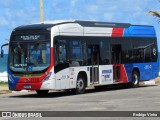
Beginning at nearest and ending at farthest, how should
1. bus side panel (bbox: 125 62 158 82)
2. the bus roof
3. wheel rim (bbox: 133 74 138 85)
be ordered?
the bus roof
bus side panel (bbox: 125 62 158 82)
wheel rim (bbox: 133 74 138 85)

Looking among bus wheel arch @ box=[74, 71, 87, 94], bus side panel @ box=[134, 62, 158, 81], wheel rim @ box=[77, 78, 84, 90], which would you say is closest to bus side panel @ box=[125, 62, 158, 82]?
bus side panel @ box=[134, 62, 158, 81]

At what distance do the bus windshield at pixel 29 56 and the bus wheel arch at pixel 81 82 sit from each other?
7.45ft

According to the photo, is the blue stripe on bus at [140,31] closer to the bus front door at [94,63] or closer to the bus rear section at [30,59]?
the bus front door at [94,63]

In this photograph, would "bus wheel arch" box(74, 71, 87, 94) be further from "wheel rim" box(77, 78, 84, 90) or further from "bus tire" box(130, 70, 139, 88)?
"bus tire" box(130, 70, 139, 88)

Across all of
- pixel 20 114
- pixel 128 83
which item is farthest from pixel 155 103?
pixel 128 83

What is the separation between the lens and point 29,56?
23656mm

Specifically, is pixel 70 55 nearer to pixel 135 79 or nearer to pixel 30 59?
pixel 30 59

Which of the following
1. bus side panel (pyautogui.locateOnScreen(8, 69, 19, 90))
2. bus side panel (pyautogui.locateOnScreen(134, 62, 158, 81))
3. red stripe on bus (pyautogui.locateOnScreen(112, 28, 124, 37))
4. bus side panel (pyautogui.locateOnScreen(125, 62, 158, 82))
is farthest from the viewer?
bus side panel (pyautogui.locateOnScreen(134, 62, 158, 81))

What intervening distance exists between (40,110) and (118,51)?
11.1 metres

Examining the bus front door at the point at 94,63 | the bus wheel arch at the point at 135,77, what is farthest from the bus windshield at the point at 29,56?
the bus wheel arch at the point at 135,77

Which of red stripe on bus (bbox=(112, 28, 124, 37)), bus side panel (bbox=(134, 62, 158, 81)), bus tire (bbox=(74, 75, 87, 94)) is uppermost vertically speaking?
red stripe on bus (bbox=(112, 28, 124, 37))

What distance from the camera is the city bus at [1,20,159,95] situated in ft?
76.3

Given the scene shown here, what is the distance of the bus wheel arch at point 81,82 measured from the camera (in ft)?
81.5

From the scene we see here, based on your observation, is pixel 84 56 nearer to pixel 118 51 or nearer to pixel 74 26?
pixel 74 26
